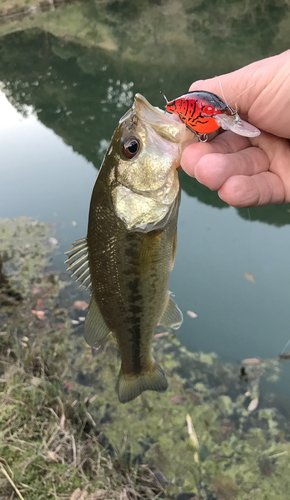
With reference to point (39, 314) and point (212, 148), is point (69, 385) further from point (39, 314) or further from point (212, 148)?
point (212, 148)

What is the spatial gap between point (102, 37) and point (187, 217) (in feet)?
39.6

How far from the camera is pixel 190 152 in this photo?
1.33m

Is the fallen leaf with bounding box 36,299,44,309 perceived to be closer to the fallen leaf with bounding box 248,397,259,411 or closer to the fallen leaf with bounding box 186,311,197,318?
the fallen leaf with bounding box 186,311,197,318

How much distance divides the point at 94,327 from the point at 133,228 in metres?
0.61

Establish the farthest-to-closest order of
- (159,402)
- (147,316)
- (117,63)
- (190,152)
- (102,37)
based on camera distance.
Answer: (102,37) → (117,63) → (159,402) → (147,316) → (190,152)

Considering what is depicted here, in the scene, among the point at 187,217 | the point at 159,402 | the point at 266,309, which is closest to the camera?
the point at 159,402

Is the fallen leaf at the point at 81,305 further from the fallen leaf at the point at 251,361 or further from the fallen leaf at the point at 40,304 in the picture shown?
the fallen leaf at the point at 251,361

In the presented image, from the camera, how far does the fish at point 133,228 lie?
4.14 feet

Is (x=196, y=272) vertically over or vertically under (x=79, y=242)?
under

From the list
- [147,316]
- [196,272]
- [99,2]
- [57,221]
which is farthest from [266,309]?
[99,2]

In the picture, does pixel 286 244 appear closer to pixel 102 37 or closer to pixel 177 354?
pixel 177 354

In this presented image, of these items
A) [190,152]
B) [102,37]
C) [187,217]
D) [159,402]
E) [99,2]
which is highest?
[99,2]

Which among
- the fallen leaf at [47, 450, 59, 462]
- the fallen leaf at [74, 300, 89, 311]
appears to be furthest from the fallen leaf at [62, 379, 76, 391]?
the fallen leaf at [74, 300, 89, 311]

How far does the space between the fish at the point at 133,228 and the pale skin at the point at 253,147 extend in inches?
5.0
